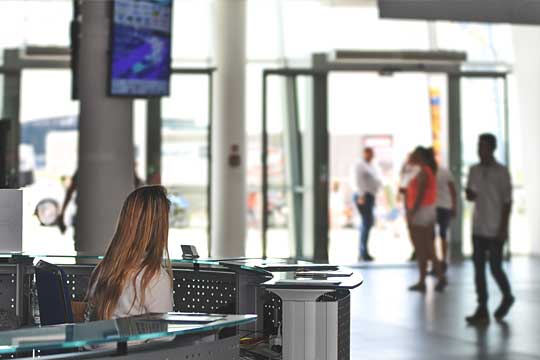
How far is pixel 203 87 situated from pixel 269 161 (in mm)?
1570

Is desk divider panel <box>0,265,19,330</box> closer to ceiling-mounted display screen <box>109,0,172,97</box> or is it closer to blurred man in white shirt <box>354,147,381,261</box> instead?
ceiling-mounted display screen <box>109,0,172,97</box>

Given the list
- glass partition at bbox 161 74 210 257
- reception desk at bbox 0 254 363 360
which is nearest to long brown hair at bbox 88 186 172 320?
reception desk at bbox 0 254 363 360

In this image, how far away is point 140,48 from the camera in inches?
338

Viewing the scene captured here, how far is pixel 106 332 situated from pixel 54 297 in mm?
1204

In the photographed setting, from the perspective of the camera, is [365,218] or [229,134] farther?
[365,218]

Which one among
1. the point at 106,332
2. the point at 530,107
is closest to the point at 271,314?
the point at 106,332

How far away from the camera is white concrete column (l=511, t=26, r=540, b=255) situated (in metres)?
16.5

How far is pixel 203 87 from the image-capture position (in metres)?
15.2

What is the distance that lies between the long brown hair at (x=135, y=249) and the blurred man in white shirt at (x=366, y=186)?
12061 mm

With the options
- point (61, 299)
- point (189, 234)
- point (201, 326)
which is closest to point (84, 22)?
point (61, 299)

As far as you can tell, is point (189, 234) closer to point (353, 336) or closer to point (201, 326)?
point (353, 336)

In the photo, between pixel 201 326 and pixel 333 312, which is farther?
pixel 333 312

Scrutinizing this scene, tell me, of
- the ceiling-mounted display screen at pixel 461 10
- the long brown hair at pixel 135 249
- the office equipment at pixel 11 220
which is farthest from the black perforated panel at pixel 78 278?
the ceiling-mounted display screen at pixel 461 10

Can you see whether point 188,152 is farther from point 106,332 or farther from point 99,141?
point 106,332
